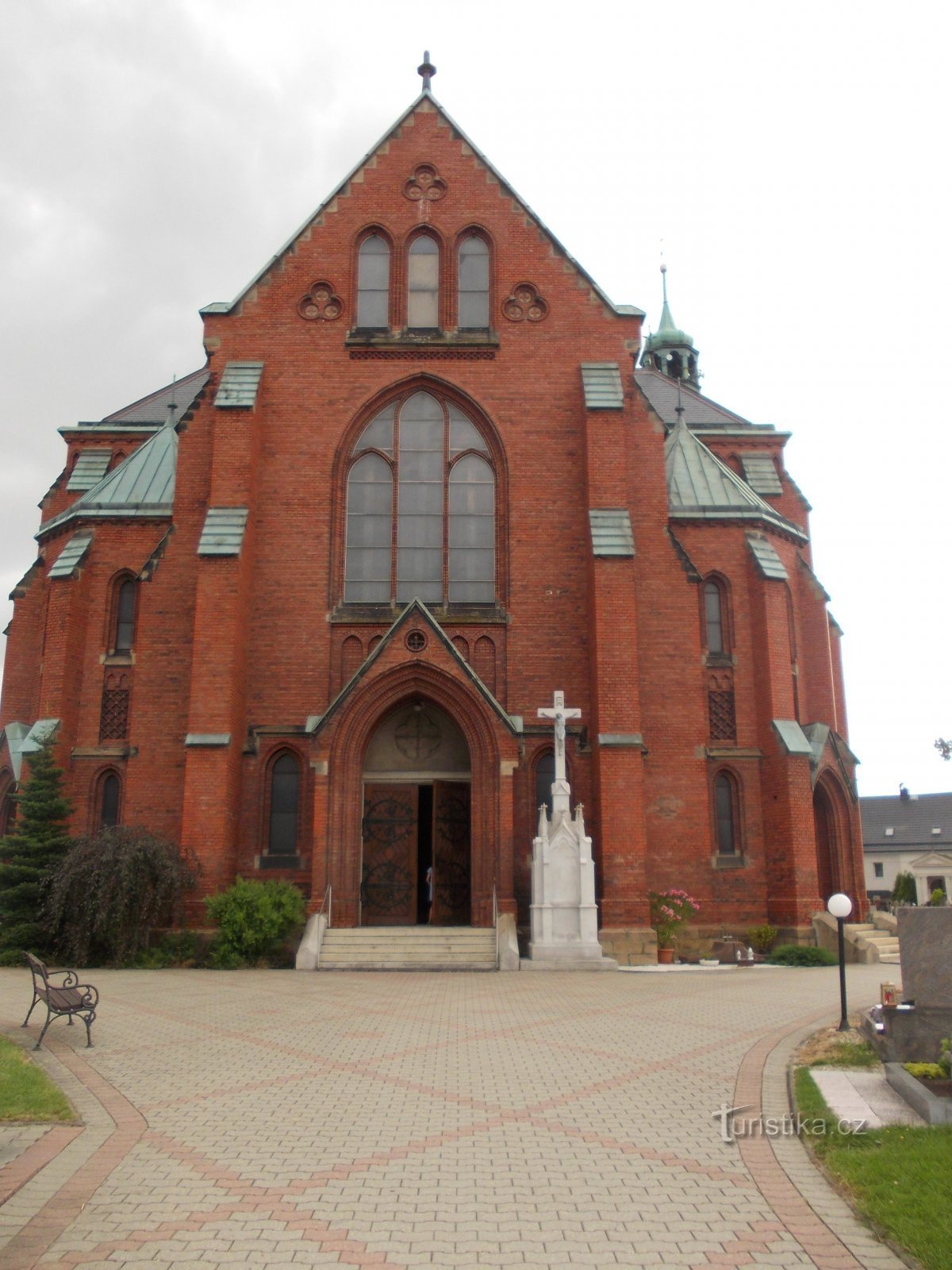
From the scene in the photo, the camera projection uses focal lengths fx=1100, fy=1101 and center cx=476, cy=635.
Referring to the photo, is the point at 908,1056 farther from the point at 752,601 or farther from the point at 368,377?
the point at 368,377

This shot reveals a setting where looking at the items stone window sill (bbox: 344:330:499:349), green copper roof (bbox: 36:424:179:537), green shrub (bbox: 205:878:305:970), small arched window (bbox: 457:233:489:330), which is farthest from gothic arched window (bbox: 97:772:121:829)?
small arched window (bbox: 457:233:489:330)

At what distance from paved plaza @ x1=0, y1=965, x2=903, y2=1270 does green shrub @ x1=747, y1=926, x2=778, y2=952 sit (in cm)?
869

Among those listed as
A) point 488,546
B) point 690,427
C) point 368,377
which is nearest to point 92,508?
point 368,377

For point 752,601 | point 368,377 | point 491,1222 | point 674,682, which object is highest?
point 368,377

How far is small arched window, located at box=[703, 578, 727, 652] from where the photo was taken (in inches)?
978

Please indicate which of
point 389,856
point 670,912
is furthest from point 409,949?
point 670,912

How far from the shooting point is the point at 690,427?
34.4 m

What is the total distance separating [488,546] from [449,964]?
349 inches

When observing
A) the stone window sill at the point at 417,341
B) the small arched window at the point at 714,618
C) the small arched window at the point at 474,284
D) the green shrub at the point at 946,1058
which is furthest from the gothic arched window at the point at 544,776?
the green shrub at the point at 946,1058

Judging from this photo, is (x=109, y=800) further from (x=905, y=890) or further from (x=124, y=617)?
(x=905, y=890)

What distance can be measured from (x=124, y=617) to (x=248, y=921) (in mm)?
8133

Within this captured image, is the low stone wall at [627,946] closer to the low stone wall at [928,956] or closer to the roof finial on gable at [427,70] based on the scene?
the low stone wall at [928,956]

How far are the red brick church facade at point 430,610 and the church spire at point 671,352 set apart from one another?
2275 centimetres

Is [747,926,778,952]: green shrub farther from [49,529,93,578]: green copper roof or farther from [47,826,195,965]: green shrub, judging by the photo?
[49,529,93,578]: green copper roof
